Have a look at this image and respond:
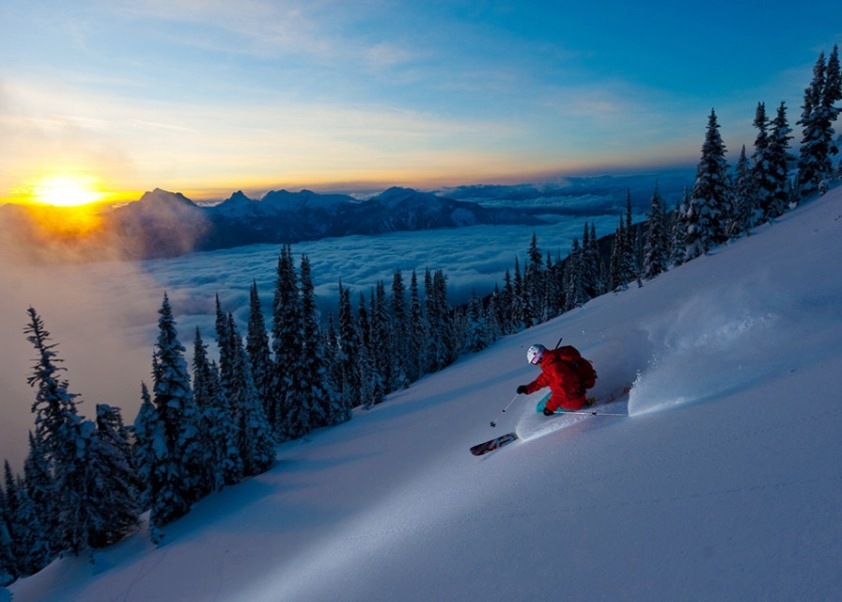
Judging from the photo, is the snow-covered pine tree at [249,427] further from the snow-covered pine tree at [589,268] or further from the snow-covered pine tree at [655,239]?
the snow-covered pine tree at [589,268]

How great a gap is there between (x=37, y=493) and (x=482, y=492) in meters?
58.8

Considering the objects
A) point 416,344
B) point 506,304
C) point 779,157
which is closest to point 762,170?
point 779,157

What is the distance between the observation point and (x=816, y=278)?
879 cm

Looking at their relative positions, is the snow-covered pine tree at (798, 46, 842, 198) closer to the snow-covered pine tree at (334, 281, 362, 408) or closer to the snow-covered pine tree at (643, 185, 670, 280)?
the snow-covered pine tree at (643, 185, 670, 280)

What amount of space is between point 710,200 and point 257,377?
144ft

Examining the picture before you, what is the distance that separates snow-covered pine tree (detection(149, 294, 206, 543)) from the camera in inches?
942

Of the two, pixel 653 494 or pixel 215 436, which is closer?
pixel 653 494

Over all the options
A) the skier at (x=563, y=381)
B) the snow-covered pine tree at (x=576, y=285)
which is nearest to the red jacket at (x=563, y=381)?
the skier at (x=563, y=381)

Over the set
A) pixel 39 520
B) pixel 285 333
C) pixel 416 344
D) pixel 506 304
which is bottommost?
pixel 39 520

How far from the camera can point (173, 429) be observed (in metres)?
25.3

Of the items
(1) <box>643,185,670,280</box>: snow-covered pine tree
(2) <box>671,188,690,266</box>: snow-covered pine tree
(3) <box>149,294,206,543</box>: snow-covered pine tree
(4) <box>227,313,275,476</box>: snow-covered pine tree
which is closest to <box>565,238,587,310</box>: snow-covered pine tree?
(1) <box>643,185,670,280</box>: snow-covered pine tree

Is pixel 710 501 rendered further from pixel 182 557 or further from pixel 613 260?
pixel 613 260

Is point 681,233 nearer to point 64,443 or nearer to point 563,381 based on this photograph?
point 563,381

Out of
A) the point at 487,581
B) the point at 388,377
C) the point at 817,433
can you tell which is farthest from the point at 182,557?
the point at 388,377
